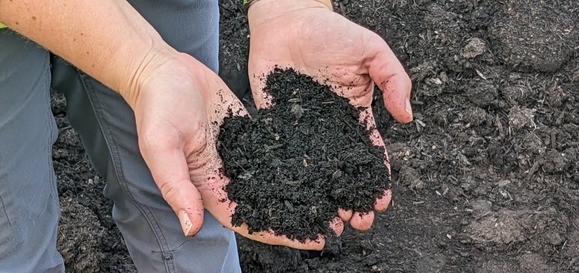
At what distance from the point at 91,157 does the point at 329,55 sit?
2.04ft

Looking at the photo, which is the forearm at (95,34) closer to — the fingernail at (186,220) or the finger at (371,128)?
the fingernail at (186,220)

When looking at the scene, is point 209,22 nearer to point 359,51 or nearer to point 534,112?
point 359,51

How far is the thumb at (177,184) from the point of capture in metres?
→ 1.34

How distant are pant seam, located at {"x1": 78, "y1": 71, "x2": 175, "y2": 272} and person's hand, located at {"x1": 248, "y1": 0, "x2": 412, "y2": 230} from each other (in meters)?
0.36

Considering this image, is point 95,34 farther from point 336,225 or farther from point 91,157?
point 336,225

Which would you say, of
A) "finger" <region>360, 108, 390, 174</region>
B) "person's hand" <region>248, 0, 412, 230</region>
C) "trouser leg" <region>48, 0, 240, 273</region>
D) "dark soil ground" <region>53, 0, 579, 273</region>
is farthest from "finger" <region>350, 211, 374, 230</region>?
"dark soil ground" <region>53, 0, 579, 273</region>

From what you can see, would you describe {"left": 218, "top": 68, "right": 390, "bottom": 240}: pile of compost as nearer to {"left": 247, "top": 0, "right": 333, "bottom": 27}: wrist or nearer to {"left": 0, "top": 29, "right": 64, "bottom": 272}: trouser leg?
{"left": 247, "top": 0, "right": 333, "bottom": 27}: wrist

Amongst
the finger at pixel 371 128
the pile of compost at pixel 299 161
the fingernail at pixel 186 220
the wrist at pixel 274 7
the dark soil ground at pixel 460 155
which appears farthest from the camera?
the dark soil ground at pixel 460 155

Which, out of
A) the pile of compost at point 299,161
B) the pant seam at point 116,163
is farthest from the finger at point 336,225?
the pant seam at point 116,163

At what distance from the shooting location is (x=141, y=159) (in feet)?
5.68

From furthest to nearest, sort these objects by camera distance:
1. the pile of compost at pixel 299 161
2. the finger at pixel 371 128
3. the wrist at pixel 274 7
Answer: the wrist at pixel 274 7 → the finger at pixel 371 128 → the pile of compost at pixel 299 161

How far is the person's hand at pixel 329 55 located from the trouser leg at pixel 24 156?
535 mm

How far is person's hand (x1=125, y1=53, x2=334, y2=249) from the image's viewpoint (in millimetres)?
1361

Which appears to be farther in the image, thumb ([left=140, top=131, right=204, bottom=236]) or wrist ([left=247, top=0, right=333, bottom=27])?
wrist ([left=247, top=0, right=333, bottom=27])
